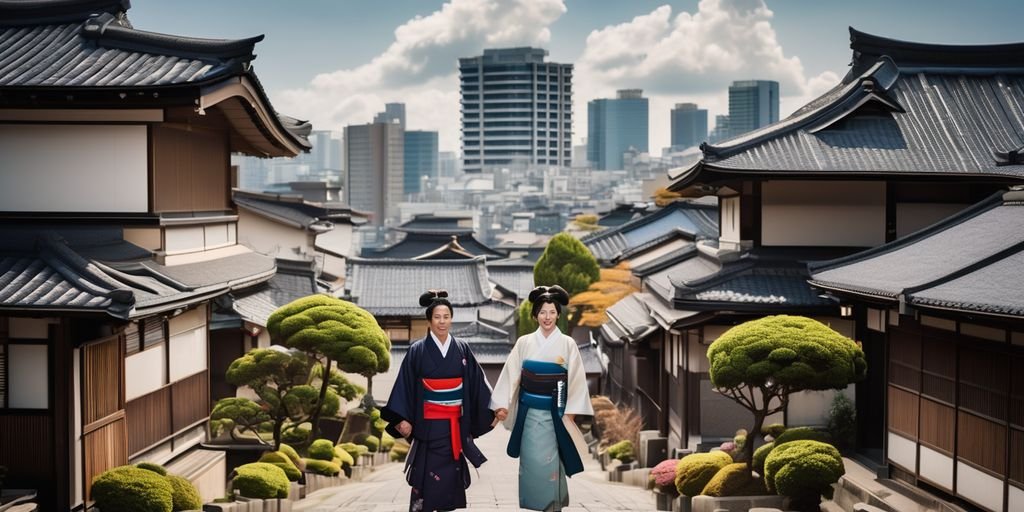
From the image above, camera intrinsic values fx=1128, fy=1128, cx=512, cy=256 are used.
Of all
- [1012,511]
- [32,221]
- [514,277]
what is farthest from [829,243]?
[514,277]

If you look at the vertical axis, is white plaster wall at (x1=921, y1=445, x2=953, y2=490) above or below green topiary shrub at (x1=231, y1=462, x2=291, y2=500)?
above

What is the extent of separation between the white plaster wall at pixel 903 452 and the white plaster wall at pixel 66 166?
1114cm

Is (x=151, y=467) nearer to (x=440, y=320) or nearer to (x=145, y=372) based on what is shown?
(x=145, y=372)

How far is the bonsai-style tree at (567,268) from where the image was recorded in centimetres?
4716

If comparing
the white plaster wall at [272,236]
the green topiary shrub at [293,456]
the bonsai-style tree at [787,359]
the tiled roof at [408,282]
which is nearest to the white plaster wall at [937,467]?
the bonsai-style tree at [787,359]

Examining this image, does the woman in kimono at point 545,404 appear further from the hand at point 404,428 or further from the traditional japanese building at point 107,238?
the traditional japanese building at point 107,238

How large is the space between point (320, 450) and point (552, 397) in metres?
10.8

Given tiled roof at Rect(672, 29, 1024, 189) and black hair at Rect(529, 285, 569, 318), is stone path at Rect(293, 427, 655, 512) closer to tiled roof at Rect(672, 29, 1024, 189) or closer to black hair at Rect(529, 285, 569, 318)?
black hair at Rect(529, 285, 569, 318)

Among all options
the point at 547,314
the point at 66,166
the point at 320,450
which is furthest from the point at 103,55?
the point at 547,314

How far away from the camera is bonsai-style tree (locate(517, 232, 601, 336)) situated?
4716 centimetres

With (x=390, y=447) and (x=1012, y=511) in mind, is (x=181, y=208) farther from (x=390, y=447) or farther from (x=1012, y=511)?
(x=390, y=447)

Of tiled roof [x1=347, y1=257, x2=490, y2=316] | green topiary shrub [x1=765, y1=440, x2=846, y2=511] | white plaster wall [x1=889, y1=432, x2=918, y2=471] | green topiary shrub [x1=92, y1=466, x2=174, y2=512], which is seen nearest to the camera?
green topiary shrub [x1=92, y1=466, x2=174, y2=512]

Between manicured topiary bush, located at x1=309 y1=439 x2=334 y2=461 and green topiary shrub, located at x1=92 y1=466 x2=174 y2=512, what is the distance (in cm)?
767

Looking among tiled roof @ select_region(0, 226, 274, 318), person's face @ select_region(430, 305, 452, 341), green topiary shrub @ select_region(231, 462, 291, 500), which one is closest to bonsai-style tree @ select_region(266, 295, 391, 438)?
tiled roof @ select_region(0, 226, 274, 318)
